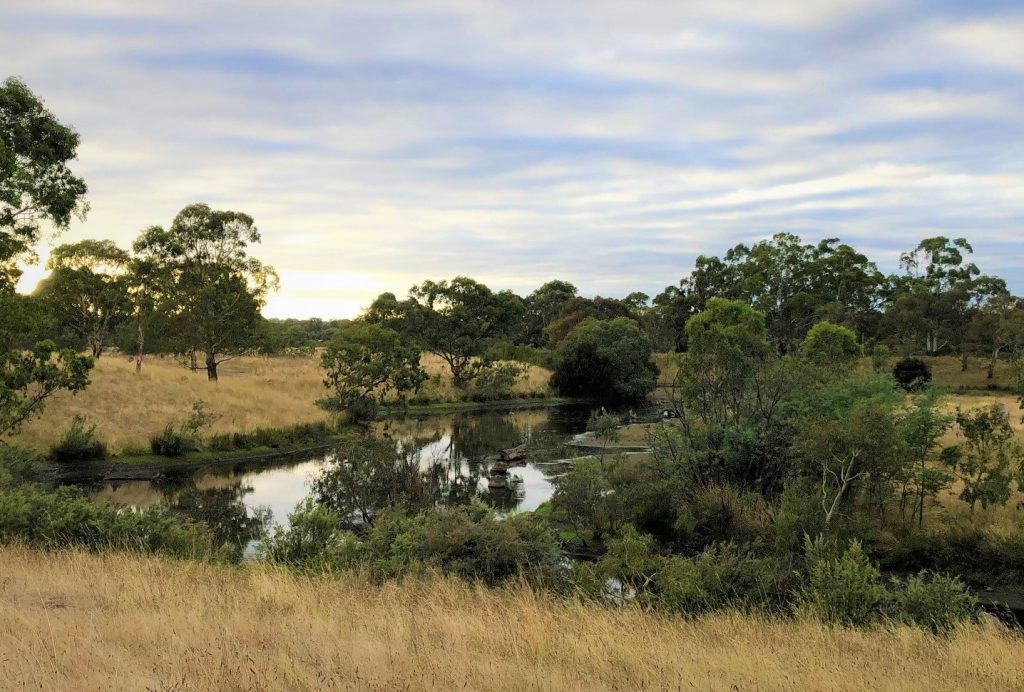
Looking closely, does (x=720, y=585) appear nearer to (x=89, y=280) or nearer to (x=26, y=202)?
(x=26, y=202)

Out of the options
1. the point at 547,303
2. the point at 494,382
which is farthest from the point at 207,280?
the point at 547,303

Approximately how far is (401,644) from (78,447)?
86.3ft

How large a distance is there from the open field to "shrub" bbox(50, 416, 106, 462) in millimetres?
505

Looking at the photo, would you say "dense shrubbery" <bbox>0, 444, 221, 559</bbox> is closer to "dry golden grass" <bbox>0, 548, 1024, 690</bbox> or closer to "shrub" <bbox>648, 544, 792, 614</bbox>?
"dry golden grass" <bbox>0, 548, 1024, 690</bbox>

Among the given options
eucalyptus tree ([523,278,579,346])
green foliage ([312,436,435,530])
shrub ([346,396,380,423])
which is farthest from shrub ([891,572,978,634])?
eucalyptus tree ([523,278,579,346])

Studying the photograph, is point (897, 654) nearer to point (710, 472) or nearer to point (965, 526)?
point (965, 526)

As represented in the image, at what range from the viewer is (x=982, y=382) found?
68375 mm

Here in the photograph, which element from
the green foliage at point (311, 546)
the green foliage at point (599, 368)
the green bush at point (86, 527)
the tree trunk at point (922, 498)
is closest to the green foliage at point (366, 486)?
the green foliage at point (311, 546)

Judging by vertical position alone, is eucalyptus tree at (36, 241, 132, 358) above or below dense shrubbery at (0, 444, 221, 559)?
above

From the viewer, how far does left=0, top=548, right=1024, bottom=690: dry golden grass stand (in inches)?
213

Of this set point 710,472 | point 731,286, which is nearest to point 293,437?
point 710,472

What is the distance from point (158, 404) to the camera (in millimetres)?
35906

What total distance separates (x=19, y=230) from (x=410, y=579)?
831 inches

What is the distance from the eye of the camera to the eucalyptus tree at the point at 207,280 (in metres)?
45.4
